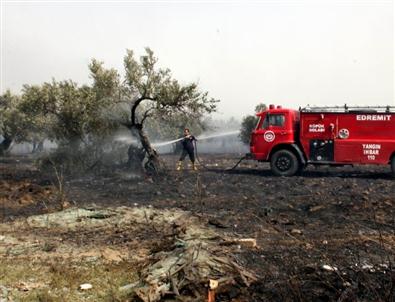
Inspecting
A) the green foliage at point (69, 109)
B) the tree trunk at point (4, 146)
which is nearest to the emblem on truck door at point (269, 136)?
the green foliage at point (69, 109)

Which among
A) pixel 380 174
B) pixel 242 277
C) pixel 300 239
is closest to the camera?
pixel 242 277

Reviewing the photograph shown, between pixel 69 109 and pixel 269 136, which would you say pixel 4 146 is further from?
pixel 269 136

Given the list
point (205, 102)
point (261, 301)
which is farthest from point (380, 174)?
point (261, 301)

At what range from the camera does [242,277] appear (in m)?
6.04

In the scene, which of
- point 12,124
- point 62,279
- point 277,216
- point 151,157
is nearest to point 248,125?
point 12,124

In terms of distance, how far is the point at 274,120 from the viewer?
16984mm

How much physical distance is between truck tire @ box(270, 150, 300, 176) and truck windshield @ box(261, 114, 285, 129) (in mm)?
1052

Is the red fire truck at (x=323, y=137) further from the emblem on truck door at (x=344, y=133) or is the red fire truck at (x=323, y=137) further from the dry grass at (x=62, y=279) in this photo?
the dry grass at (x=62, y=279)

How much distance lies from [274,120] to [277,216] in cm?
747

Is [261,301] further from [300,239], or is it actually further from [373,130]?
[373,130]

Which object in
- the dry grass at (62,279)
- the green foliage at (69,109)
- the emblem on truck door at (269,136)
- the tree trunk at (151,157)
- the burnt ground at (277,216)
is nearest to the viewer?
the burnt ground at (277,216)

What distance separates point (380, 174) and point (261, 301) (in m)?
13.4

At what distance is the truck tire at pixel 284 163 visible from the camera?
55.3 ft

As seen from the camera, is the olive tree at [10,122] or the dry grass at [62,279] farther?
the olive tree at [10,122]
